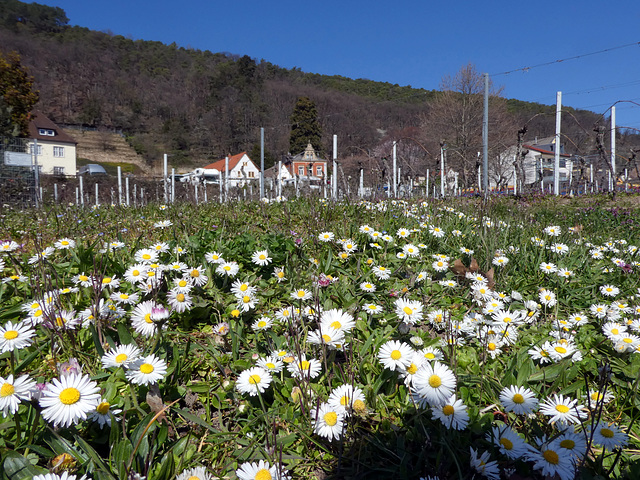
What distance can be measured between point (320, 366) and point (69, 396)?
2.50ft

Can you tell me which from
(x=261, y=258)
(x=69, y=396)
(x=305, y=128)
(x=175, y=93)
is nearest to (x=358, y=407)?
(x=69, y=396)

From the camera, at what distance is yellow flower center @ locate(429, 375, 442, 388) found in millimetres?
1114

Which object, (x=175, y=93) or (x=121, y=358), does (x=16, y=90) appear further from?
(x=175, y=93)

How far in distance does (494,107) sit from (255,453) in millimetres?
30913

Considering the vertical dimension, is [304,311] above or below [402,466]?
above

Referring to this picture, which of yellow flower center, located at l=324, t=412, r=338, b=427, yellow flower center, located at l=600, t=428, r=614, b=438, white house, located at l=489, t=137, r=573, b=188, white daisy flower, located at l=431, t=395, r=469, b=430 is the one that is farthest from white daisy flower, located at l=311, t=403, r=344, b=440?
white house, located at l=489, t=137, r=573, b=188

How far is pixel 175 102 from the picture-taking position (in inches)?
2479

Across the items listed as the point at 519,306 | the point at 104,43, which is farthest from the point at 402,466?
the point at 104,43

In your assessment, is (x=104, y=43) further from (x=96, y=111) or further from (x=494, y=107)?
(x=494, y=107)

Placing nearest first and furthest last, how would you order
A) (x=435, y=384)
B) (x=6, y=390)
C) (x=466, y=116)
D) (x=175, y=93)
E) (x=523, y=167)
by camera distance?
(x=6, y=390) < (x=435, y=384) < (x=523, y=167) < (x=466, y=116) < (x=175, y=93)

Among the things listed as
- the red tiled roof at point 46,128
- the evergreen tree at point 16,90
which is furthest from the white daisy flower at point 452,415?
the red tiled roof at point 46,128

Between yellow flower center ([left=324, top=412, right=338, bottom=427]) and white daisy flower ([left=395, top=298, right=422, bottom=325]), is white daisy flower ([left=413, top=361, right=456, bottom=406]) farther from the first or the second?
white daisy flower ([left=395, top=298, right=422, bottom=325])

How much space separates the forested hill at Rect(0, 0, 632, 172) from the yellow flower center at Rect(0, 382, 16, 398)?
4446 cm

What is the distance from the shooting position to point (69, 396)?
920mm
